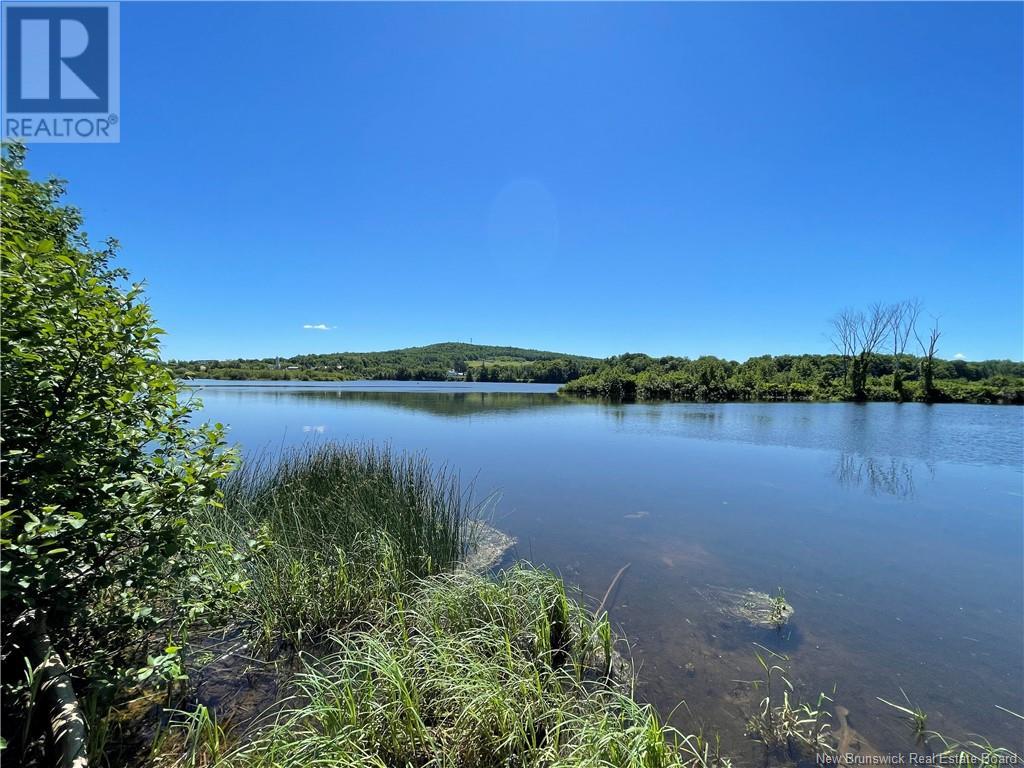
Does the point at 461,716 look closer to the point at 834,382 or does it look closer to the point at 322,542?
the point at 322,542

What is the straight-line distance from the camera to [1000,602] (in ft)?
16.4

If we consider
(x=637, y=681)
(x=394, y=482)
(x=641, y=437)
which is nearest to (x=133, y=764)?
(x=637, y=681)

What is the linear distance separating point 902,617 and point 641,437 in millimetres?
13605

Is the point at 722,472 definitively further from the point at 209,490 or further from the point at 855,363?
the point at 855,363

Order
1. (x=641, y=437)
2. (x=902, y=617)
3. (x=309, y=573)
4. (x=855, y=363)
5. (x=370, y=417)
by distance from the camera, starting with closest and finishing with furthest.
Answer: (x=309, y=573) → (x=902, y=617) → (x=641, y=437) → (x=370, y=417) → (x=855, y=363)

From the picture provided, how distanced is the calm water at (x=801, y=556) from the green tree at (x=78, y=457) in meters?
3.71

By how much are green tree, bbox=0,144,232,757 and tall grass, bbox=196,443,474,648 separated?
2.02 feet

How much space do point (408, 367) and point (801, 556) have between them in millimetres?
90897

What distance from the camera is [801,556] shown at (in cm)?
625

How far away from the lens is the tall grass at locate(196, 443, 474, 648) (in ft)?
12.9

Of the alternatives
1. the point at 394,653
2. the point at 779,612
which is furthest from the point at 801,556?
the point at 394,653

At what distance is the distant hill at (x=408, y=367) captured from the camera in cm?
8200

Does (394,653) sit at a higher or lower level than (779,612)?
higher

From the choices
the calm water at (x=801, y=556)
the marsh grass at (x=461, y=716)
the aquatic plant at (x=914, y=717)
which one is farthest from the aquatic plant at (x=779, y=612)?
the marsh grass at (x=461, y=716)
